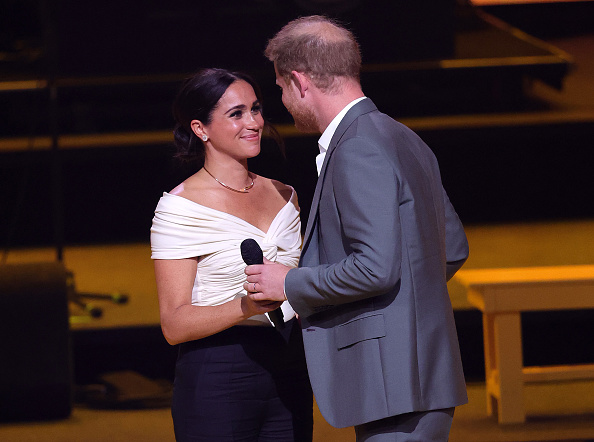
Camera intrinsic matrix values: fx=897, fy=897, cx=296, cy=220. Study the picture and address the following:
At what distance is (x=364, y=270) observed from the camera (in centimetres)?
174

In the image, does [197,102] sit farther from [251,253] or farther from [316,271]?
[316,271]

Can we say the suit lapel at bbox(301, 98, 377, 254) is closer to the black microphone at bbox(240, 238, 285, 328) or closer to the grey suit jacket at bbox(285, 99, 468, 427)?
the grey suit jacket at bbox(285, 99, 468, 427)

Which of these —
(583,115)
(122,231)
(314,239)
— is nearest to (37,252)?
(122,231)

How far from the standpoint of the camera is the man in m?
1.77

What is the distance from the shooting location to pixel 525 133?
6.01 metres

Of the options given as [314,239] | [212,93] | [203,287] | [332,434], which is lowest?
[332,434]

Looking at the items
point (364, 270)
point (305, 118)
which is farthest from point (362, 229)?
point (305, 118)

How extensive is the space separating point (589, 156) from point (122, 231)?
3.50m

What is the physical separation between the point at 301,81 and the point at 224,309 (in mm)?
562

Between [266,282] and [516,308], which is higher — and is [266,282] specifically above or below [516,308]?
above

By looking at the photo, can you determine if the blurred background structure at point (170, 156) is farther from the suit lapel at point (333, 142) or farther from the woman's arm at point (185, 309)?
the suit lapel at point (333, 142)

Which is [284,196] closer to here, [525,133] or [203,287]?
[203,287]

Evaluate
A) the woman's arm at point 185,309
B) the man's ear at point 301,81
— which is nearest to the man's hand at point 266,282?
the woman's arm at point 185,309

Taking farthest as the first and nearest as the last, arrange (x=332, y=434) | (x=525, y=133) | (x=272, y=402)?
(x=525, y=133), (x=332, y=434), (x=272, y=402)
